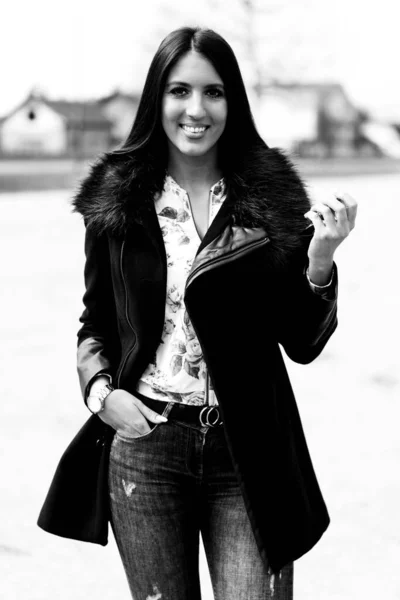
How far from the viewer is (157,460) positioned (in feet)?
7.00

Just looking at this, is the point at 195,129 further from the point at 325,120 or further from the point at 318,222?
the point at 325,120

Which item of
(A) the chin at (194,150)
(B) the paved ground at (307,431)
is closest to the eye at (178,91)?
(A) the chin at (194,150)

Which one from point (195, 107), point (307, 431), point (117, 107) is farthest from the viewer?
point (117, 107)

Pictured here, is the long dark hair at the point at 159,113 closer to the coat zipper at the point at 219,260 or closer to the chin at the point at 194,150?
the chin at the point at 194,150

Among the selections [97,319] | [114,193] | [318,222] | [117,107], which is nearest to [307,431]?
[97,319]

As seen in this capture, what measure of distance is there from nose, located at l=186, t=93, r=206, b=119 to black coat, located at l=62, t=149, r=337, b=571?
0.70 ft

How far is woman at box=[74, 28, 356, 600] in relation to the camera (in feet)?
6.97

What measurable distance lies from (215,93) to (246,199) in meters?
0.26

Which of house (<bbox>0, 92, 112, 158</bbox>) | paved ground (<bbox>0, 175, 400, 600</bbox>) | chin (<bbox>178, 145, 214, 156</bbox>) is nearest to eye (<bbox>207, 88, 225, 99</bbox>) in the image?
chin (<bbox>178, 145, 214, 156</bbox>)

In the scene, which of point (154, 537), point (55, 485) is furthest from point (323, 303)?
point (55, 485)

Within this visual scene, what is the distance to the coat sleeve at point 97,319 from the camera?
2.34 meters

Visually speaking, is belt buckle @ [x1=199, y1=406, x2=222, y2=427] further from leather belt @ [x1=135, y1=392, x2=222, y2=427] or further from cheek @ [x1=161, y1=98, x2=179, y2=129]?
cheek @ [x1=161, y1=98, x2=179, y2=129]

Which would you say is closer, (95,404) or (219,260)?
(219,260)

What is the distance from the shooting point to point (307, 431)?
591 centimetres
